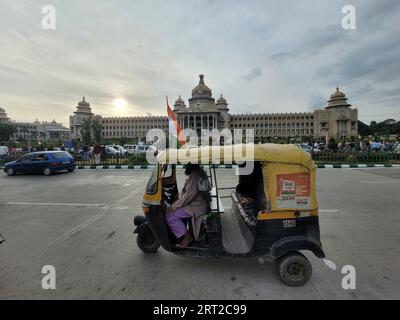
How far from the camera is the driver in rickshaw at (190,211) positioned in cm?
322

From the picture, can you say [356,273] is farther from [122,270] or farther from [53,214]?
[53,214]

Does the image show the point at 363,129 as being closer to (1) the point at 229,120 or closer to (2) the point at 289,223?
(1) the point at 229,120

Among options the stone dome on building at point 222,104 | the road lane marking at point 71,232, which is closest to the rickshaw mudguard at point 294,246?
the road lane marking at point 71,232

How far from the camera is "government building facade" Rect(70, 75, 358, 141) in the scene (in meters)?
87.8

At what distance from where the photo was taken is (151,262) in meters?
3.42

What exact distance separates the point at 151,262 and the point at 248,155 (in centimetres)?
220

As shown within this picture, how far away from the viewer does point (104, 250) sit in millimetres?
3824

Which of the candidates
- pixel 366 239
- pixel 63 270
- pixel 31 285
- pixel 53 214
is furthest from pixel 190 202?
pixel 53 214

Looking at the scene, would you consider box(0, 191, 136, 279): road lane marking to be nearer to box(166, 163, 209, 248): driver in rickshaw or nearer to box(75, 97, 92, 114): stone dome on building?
box(166, 163, 209, 248): driver in rickshaw

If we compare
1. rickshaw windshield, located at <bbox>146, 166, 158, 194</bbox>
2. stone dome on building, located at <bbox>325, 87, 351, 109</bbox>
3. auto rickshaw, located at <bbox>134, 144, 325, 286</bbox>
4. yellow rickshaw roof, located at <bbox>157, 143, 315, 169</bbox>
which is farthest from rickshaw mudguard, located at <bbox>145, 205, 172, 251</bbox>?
stone dome on building, located at <bbox>325, 87, 351, 109</bbox>

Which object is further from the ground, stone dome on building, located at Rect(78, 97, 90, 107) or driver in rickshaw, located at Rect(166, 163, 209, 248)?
stone dome on building, located at Rect(78, 97, 90, 107)

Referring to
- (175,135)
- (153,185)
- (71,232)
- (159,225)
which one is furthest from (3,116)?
(159,225)

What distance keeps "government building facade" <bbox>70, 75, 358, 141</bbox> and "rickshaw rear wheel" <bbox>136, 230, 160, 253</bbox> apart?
79.9 meters
